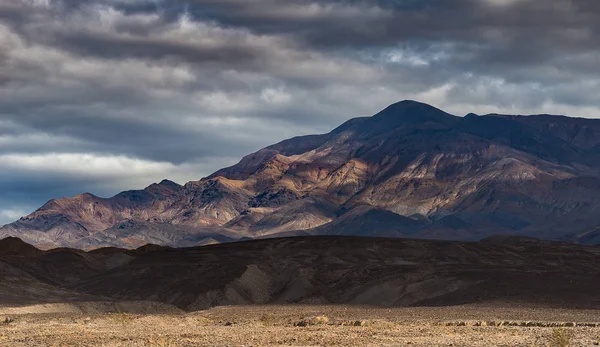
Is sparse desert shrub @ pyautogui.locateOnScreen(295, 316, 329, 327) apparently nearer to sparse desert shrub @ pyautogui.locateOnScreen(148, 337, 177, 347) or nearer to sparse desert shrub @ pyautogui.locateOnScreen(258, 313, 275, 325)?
sparse desert shrub @ pyautogui.locateOnScreen(258, 313, 275, 325)

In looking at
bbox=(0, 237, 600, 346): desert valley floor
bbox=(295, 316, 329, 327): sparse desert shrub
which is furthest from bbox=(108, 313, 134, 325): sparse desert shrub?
bbox=(295, 316, 329, 327): sparse desert shrub

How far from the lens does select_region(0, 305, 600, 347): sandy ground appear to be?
42.2 metres

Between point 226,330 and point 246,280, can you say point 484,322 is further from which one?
point 246,280

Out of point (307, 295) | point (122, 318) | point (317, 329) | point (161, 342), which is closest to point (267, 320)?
point (122, 318)

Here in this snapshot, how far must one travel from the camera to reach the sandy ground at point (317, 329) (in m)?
42.2

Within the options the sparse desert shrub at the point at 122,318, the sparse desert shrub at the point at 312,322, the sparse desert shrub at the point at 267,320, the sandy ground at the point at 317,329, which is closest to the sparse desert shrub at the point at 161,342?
the sandy ground at the point at 317,329

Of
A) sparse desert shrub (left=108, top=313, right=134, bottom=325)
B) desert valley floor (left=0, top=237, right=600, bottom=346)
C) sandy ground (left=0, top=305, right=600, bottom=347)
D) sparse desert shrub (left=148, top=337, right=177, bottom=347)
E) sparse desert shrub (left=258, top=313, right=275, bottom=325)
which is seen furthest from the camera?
sparse desert shrub (left=108, top=313, right=134, bottom=325)

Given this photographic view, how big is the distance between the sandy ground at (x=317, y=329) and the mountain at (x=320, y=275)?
1745cm

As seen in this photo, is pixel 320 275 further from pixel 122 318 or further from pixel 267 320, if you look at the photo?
pixel 122 318

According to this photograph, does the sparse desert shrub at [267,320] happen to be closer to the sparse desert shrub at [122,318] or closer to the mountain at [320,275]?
the sparse desert shrub at [122,318]

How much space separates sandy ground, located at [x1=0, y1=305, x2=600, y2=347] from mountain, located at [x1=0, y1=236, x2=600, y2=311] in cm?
1745

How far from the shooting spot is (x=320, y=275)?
11481 cm

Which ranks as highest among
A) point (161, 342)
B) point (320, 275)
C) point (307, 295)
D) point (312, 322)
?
point (320, 275)

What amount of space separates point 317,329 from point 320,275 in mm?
64471
